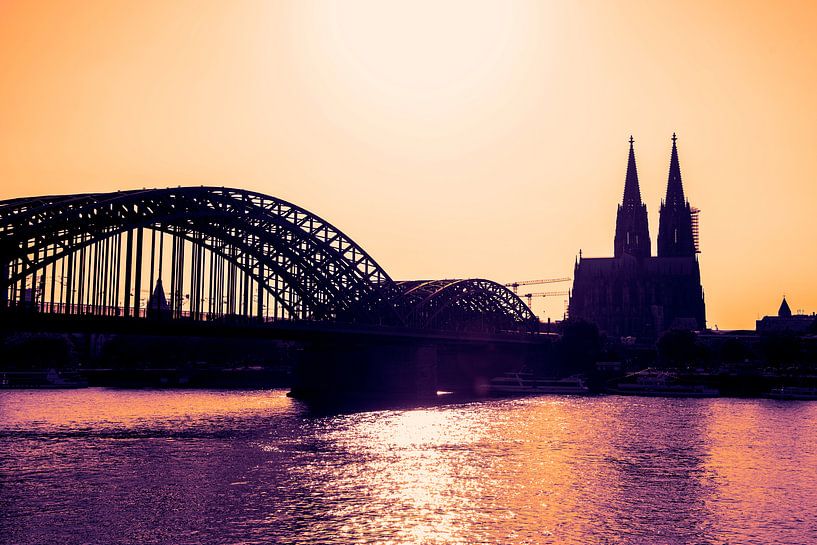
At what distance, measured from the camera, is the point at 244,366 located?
596 ft

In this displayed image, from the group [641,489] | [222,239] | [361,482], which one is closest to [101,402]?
[222,239]

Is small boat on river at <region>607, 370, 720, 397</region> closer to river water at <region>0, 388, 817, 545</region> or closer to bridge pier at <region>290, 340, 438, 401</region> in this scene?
bridge pier at <region>290, 340, 438, 401</region>

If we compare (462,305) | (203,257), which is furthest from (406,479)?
(462,305)

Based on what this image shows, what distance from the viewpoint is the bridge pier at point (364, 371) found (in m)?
110

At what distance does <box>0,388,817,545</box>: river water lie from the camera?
124 feet

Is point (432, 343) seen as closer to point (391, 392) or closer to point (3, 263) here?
point (391, 392)

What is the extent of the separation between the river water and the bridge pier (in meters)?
25.1

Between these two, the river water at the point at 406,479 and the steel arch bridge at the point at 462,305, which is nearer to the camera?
the river water at the point at 406,479

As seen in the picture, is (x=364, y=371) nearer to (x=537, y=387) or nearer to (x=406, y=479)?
(x=537, y=387)

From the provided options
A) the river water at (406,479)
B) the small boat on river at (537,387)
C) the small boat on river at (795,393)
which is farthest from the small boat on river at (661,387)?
the river water at (406,479)

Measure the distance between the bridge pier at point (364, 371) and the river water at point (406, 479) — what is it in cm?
2514

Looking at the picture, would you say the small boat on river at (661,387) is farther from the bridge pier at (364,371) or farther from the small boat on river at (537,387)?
the bridge pier at (364,371)

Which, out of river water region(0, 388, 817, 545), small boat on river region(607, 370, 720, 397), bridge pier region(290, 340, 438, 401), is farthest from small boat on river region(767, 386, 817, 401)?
bridge pier region(290, 340, 438, 401)

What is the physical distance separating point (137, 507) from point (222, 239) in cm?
5534
